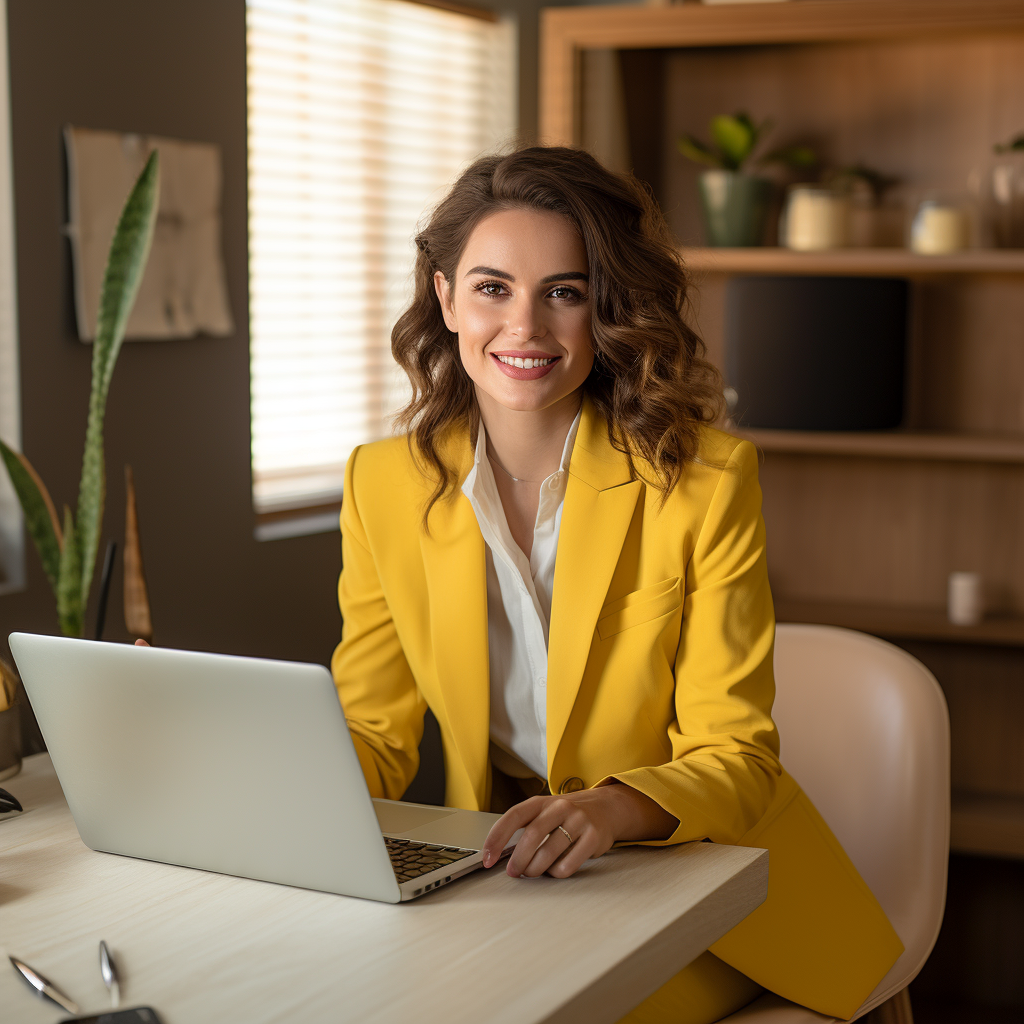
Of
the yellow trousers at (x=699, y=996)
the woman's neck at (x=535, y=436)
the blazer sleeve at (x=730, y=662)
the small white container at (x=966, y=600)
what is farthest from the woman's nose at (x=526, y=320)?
the small white container at (x=966, y=600)

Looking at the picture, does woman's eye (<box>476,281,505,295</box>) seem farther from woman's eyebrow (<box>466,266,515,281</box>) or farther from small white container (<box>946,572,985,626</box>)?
small white container (<box>946,572,985,626</box>)

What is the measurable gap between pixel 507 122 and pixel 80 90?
5.60 ft

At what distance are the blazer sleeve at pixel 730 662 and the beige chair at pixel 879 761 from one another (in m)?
0.34

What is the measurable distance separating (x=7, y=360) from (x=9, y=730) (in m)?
1.27

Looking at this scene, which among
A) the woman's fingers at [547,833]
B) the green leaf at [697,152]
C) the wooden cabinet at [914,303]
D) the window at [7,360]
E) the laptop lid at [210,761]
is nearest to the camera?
the laptop lid at [210,761]

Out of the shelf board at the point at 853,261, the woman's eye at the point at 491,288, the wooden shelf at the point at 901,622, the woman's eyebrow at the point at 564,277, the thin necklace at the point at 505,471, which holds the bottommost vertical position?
the wooden shelf at the point at 901,622

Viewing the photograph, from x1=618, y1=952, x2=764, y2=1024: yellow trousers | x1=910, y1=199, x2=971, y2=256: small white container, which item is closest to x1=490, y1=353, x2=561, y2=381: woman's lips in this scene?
x1=618, y1=952, x2=764, y2=1024: yellow trousers

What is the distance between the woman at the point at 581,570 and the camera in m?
1.44

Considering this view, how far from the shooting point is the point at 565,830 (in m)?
1.16

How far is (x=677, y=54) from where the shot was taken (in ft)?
9.51

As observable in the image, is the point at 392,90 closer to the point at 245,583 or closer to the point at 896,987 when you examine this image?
the point at 245,583

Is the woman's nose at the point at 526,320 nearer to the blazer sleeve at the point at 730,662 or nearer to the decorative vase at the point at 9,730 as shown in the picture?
the blazer sleeve at the point at 730,662

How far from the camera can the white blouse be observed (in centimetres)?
154

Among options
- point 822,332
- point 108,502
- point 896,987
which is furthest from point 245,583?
point 896,987
